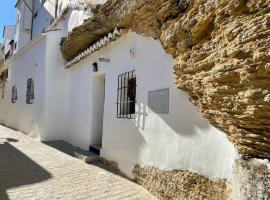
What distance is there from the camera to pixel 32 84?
481 inches

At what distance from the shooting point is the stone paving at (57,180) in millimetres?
4898

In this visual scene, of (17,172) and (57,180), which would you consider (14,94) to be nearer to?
(17,172)

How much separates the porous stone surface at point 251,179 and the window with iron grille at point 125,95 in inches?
137

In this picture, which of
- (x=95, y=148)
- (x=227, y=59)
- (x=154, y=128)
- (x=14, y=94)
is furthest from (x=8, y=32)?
(x=227, y=59)

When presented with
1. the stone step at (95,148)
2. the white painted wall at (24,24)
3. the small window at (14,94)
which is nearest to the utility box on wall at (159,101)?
the stone step at (95,148)

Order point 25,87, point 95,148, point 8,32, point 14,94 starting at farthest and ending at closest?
1. point 8,32
2. point 14,94
3. point 25,87
4. point 95,148

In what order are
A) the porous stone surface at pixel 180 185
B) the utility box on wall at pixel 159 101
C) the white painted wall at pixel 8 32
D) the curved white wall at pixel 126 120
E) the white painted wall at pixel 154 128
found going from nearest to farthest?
the porous stone surface at pixel 180 185
the white painted wall at pixel 154 128
the curved white wall at pixel 126 120
the utility box on wall at pixel 159 101
the white painted wall at pixel 8 32

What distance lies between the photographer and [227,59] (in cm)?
283

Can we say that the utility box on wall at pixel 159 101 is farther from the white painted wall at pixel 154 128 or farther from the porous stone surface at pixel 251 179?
the porous stone surface at pixel 251 179

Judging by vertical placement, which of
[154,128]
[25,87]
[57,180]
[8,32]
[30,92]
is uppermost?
[8,32]

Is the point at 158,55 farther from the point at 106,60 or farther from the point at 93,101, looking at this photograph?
the point at 93,101

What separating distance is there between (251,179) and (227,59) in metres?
1.15

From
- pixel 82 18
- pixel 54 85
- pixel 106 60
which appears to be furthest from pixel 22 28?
pixel 106 60

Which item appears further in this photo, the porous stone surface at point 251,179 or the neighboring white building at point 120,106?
Result: the neighboring white building at point 120,106
